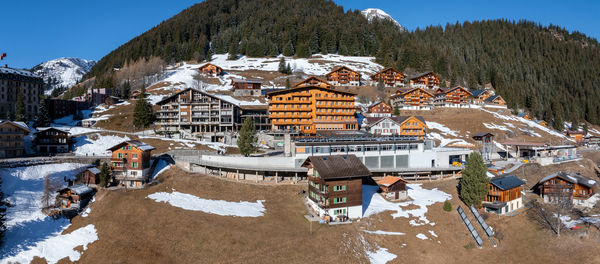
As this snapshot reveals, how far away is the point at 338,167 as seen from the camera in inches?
→ 1826

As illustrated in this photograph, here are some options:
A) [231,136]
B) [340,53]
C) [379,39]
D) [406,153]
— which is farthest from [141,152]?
[379,39]

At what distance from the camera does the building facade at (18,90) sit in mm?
96500

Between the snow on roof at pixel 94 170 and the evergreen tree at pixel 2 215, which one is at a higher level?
the snow on roof at pixel 94 170

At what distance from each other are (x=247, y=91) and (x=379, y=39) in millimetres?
95719

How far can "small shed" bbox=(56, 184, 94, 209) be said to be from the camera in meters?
47.7

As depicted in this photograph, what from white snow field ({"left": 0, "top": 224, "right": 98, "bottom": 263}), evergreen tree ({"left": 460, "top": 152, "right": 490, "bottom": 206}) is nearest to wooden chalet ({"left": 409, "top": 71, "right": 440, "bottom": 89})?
evergreen tree ({"left": 460, "top": 152, "right": 490, "bottom": 206})

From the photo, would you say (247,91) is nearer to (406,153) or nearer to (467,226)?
(406,153)

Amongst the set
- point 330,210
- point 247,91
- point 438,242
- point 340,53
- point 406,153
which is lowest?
point 438,242

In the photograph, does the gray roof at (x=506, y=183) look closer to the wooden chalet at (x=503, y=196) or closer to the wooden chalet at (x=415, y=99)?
the wooden chalet at (x=503, y=196)

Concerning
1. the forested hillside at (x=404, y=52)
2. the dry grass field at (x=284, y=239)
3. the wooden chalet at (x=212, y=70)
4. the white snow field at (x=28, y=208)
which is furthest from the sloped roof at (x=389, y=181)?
the forested hillside at (x=404, y=52)

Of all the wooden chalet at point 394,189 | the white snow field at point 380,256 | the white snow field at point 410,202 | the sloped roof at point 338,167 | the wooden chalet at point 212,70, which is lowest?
the white snow field at point 380,256

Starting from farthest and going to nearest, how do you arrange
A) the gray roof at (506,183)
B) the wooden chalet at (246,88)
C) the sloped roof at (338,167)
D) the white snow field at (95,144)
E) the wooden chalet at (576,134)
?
the wooden chalet at (246,88), the wooden chalet at (576,134), the white snow field at (95,144), the gray roof at (506,183), the sloped roof at (338,167)

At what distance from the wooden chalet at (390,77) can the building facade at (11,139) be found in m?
114

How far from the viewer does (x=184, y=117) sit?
294 feet
